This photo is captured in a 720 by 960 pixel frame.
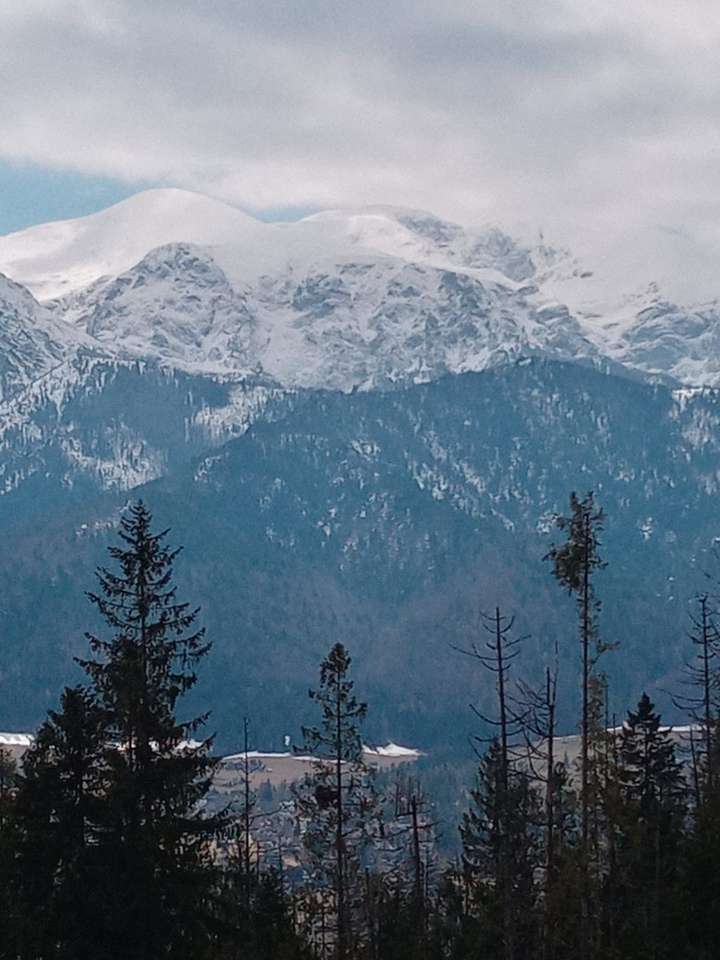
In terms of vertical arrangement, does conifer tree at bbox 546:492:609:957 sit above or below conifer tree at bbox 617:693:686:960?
above

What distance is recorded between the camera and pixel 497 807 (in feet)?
175

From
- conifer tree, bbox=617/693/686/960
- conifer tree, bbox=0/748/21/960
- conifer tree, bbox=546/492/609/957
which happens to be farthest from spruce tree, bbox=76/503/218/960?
conifer tree, bbox=546/492/609/957

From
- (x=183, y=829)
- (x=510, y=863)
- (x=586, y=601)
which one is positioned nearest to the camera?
(x=183, y=829)

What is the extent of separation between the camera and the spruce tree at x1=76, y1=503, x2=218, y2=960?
46.8 metres

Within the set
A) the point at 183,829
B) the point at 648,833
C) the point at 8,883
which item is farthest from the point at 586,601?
the point at 8,883

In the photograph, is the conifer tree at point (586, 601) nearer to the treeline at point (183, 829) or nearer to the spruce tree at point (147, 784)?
the treeline at point (183, 829)

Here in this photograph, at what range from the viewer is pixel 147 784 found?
157 feet

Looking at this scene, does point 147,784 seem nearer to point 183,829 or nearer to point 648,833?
point 183,829

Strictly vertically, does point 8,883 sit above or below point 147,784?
below

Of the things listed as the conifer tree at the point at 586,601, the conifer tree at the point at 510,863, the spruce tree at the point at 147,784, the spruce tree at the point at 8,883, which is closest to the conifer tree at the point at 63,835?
the spruce tree at the point at 8,883

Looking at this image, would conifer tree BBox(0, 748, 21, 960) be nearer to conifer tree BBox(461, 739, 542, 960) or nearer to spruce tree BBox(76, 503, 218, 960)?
spruce tree BBox(76, 503, 218, 960)

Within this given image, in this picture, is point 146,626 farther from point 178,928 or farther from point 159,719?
point 178,928

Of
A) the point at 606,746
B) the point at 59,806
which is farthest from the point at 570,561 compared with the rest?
the point at 59,806

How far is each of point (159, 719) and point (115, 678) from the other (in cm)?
175
